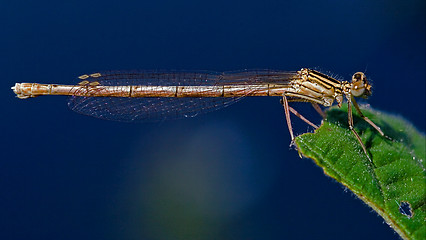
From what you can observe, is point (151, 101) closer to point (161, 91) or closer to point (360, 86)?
point (161, 91)

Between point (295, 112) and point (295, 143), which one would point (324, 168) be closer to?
point (295, 143)

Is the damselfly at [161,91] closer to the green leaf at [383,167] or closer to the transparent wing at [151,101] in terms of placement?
the transparent wing at [151,101]

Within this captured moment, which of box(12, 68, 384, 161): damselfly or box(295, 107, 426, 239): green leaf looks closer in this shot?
box(295, 107, 426, 239): green leaf

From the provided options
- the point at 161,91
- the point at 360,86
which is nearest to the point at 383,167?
the point at 360,86

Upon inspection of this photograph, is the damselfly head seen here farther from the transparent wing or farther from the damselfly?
the transparent wing

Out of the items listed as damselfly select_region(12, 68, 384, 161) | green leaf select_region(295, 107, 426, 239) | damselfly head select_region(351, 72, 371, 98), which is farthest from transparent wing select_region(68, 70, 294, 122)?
green leaf select_region(295, 107, 426, 239)
